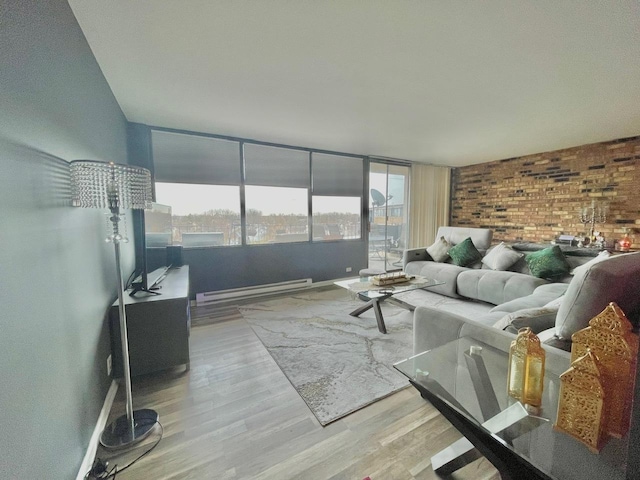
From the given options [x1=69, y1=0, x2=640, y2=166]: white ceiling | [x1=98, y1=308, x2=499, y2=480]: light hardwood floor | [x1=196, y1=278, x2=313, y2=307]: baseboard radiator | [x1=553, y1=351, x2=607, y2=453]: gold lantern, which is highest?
[x1=69, y1=0, x2=640, y2=166]: white ceiling

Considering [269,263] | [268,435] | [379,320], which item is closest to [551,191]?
[379,320]

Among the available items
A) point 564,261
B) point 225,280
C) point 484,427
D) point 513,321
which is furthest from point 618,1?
point 225,280

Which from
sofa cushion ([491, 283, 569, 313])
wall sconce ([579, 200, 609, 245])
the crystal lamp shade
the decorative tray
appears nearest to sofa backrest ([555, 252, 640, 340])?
sofa cushion ([491, 283, 569, 313])

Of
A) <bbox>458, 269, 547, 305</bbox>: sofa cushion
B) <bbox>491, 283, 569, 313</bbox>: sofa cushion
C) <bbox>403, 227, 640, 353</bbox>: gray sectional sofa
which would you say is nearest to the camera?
<bbox>403, 227, 640, 353</bbox>: gray sectional sofa

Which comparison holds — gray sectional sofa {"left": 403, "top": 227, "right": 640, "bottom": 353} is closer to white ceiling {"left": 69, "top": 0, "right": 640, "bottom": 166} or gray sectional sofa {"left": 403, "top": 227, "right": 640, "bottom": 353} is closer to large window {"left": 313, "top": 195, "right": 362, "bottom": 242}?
white ceiling {"left": 69, "top": 0, "right": 640, "bottom": 166}

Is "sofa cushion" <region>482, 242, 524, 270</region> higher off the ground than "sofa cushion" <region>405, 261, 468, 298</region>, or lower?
higher

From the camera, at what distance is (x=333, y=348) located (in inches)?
96.7

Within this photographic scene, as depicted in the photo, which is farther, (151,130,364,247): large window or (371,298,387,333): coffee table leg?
(151,130,364,247): large window

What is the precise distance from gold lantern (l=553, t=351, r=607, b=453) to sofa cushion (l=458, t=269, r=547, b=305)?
2578 mm

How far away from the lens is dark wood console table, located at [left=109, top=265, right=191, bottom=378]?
1930 mm

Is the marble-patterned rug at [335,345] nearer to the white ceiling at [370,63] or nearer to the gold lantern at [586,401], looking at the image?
the gold lantern at [586,401]

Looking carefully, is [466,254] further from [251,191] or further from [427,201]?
[251,191]

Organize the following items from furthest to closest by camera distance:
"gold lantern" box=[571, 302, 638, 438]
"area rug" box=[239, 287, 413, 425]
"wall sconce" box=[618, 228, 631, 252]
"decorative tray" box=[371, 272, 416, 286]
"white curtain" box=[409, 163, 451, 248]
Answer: "white curtain" box=[409, 163, 451, 248] → "wall sconce" box=[618, 228, 631, 252] → "decorative tray" box=[371, 272, 416, 286] → "area rug" box=[239, 287, 413, 425] → "gold lantern" box=[571, 302, 638, 438]

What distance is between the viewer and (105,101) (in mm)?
2184
